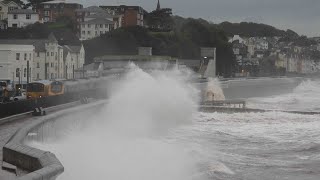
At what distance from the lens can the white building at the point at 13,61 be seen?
2174 inches

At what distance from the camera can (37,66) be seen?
6284cm

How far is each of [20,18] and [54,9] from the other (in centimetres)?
2192

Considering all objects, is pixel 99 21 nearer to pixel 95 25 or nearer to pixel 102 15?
pixel 95 25

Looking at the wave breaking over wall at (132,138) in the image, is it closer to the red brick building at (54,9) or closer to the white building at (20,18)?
the white building at (20,18)

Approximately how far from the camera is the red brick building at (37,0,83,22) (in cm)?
11535

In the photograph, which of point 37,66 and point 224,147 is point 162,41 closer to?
point 37,66

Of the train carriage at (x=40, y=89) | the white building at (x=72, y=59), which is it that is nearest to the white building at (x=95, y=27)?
the white building at (x=72, y=59)

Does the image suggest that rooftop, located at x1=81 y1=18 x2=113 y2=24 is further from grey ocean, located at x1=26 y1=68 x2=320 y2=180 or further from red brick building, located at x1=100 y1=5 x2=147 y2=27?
grey ocean, located at x1=26 y1=68 x2=320 y2=180

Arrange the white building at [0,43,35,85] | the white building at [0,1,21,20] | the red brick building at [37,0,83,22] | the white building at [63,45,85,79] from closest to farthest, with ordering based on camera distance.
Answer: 1. the white building at [0,43,35,85]
2. the white building at [63,45,85,79]
3. the white building at [0,1,21,20]
4. the red brick building at [37,0,83,22]

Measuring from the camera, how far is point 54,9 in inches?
4668

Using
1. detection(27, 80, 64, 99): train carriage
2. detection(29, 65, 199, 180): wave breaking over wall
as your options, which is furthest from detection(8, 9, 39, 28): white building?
detection(27, 80, 64, 99): train carriage

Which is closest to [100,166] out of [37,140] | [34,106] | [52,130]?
[37,140]

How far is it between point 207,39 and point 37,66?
159ft

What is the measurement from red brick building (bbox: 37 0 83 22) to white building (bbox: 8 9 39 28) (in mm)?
15260
